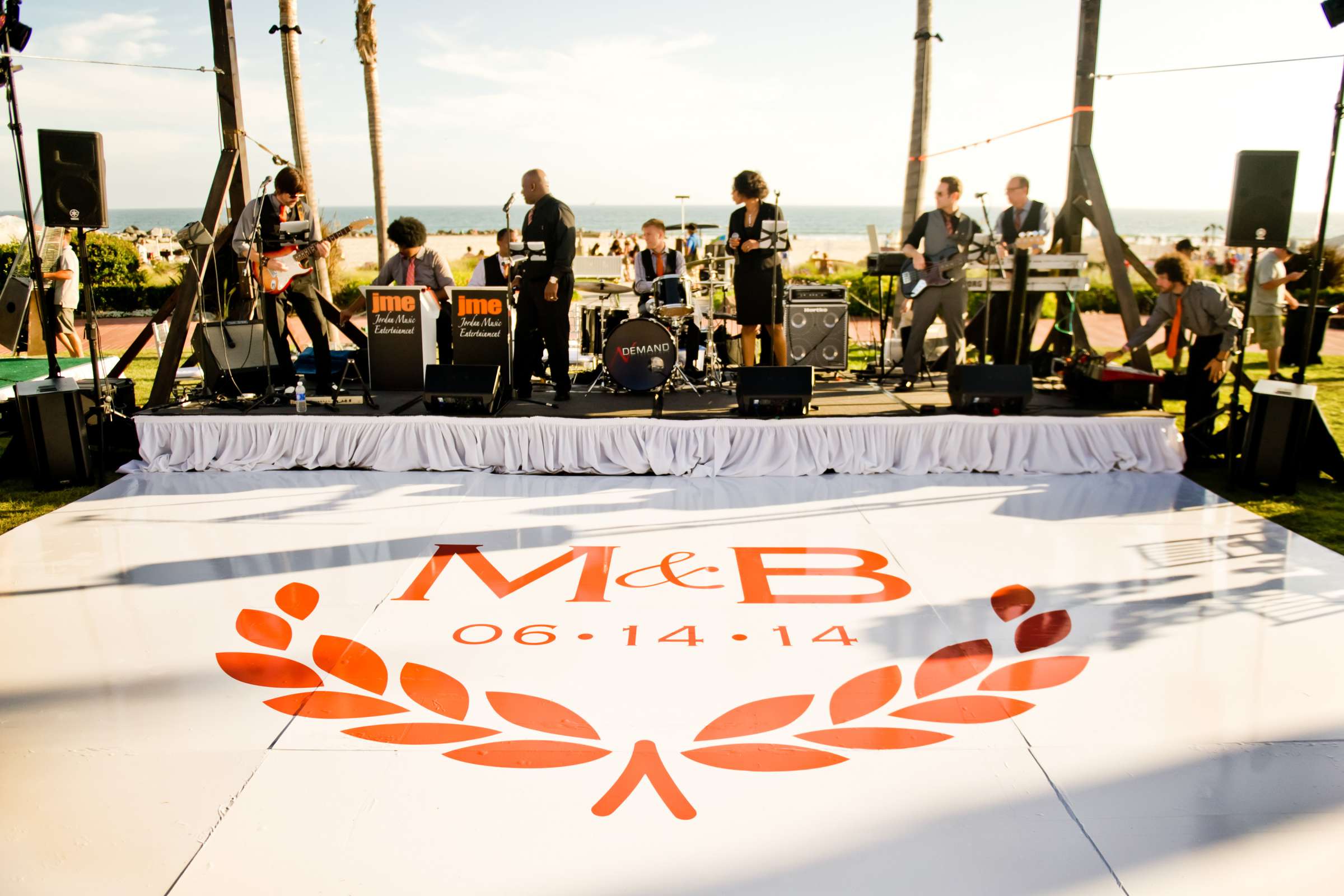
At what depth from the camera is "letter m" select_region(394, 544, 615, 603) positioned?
163 inches

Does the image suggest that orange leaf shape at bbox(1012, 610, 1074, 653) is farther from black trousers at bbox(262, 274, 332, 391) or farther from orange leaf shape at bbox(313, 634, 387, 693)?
black trousers at bbox(262, 274, 332, 391)

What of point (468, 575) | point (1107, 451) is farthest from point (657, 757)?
point (1107, 451)

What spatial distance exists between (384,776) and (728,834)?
1.09 metres

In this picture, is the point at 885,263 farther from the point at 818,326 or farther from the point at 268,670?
Result: the point at 268,670

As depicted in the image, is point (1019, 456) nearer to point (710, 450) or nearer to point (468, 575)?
point (710, 450)

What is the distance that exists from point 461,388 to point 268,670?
3.16 meters

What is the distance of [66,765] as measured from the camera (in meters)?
2.79

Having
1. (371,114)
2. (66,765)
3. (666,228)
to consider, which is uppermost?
(371,114)

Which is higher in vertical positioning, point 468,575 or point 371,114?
point 371,114

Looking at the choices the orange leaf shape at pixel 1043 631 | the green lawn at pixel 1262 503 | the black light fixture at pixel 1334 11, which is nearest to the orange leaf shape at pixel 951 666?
the orange leaf shape at pixel 1043 631

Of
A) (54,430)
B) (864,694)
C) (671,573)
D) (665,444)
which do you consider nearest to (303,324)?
(54,430)

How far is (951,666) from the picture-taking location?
11.3ft

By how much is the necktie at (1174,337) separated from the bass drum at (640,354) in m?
3.73

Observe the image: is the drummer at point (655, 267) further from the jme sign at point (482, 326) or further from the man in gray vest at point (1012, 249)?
the man in gray vest at point (1012, 249)
